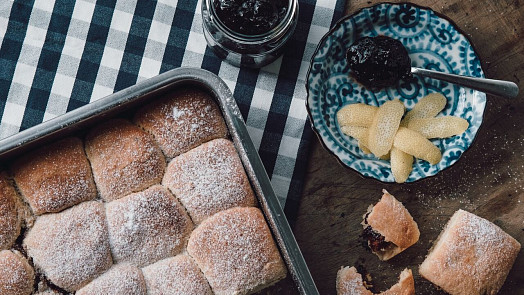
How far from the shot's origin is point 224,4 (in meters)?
1.84

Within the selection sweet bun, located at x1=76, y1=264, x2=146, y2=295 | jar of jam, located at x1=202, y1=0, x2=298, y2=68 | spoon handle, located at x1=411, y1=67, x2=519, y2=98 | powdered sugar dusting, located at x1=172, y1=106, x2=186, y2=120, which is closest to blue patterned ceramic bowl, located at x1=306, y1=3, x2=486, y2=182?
spoon handle, located at x1=411, y1=67, x2=519, y2=98

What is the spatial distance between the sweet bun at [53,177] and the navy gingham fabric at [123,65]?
32 cm

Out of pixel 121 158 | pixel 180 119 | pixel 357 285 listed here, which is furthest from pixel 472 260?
pixel 121 158

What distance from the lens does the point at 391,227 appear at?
2000 millimetres

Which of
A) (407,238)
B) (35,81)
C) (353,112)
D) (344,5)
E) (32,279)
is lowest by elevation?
(32,279)

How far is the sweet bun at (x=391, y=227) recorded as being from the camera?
78.9 inches

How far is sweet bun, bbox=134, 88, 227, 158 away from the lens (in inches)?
70.7

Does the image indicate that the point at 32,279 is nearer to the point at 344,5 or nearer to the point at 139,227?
the point at 139,227

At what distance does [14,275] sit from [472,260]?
1.49 metres

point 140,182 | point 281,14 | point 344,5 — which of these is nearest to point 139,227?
point 140,182

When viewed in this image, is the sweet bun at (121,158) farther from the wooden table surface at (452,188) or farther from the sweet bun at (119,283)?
the wooden table surface at (452,188)

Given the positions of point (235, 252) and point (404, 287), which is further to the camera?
point (404, 287)

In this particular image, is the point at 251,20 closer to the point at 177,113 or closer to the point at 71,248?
the point at 177,113

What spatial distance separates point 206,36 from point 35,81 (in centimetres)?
63
